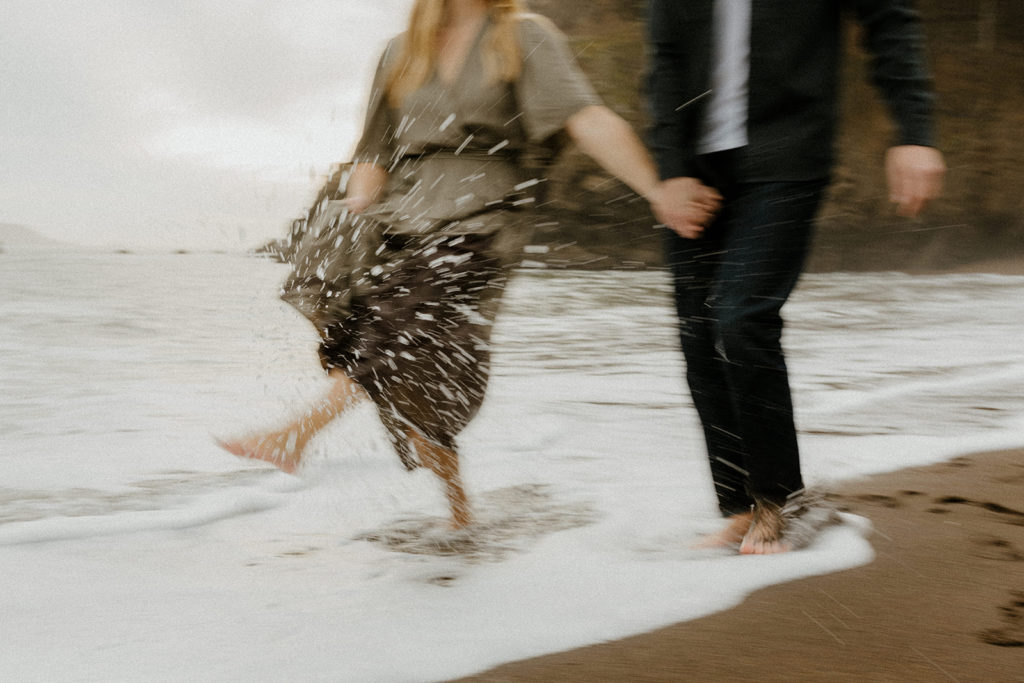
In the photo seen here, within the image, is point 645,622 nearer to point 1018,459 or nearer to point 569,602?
point 569,602

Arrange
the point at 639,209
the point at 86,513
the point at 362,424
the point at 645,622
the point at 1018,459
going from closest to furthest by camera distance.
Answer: the point at 645,622 < the point at 86,513 < the point at 1018,459 < the point at 362,424 < the point at 639,209

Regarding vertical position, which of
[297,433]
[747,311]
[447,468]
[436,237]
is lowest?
[447,468]

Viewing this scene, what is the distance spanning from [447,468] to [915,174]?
114 cm

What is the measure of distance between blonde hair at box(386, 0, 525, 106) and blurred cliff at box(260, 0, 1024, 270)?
15.3 meters

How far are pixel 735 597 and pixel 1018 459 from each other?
5.21 feet

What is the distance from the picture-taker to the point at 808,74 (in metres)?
1.84

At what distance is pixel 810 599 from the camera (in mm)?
1702

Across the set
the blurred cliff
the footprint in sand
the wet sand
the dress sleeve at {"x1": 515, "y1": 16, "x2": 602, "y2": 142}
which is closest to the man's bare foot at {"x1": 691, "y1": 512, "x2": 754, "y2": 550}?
the wet sand

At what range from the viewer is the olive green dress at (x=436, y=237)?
1917 millimetres

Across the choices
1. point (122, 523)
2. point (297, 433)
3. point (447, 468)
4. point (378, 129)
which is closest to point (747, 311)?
point (447, 468)

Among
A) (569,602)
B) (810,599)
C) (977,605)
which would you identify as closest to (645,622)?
(569,602)

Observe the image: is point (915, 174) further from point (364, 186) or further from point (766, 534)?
point (364, 186)

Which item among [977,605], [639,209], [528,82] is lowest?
[977,605]

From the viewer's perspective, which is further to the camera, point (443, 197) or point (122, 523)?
point (122, 523)
